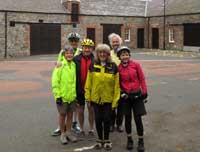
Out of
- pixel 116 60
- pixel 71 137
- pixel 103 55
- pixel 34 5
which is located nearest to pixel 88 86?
pixel 103 55

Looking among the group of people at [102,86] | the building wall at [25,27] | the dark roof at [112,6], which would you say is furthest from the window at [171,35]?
the group of people at [102,86]

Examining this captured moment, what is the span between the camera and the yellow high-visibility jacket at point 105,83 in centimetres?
630

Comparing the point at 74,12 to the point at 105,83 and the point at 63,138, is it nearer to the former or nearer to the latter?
the point at 63,138

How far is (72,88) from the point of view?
22.1 feet

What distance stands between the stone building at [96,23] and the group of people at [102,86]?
28278 millimetres

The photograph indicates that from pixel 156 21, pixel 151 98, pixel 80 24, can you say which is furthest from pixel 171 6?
pixel 151 98

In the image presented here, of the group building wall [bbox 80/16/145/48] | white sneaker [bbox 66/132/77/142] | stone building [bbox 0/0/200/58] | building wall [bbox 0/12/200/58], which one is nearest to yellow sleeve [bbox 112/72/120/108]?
white sneaker [bbox 66/132/77/142]

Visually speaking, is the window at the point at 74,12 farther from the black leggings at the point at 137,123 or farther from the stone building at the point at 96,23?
the black leggings at the point at 137,123

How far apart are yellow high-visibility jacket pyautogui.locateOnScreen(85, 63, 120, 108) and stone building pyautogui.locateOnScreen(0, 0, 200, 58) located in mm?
28823

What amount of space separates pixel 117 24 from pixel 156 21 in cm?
473

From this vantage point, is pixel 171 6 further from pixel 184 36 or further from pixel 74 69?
pixel 74 69

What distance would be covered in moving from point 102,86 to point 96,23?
3444 centimetres

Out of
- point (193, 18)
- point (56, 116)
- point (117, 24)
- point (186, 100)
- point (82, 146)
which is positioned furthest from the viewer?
point (117, 24)

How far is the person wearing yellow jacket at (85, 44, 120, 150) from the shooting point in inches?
248
